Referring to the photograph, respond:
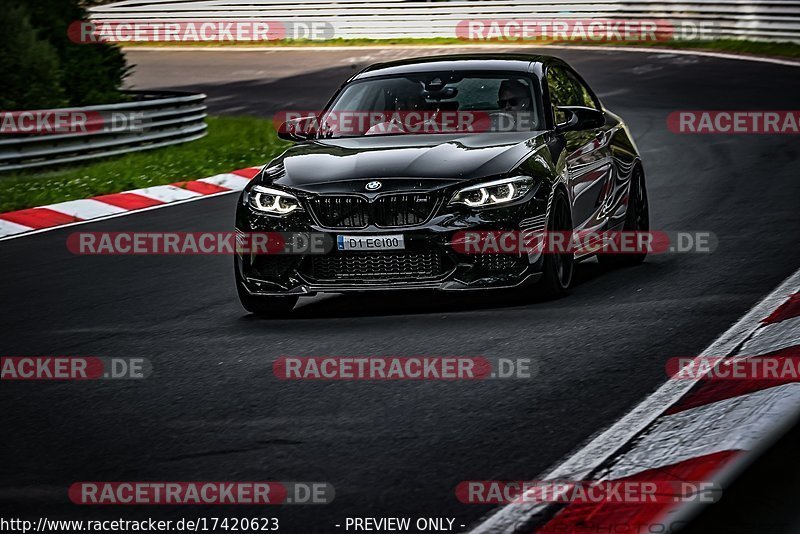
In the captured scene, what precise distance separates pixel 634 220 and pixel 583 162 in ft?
4.52

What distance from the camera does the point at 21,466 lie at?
236 inches

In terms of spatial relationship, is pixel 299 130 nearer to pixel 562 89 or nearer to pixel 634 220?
pixel 562 89

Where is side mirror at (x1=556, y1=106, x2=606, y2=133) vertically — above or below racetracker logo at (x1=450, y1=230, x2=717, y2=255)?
above

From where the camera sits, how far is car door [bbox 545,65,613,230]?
9.68 m

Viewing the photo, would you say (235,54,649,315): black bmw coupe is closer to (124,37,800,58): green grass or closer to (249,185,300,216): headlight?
(249,185,300,216): headlight

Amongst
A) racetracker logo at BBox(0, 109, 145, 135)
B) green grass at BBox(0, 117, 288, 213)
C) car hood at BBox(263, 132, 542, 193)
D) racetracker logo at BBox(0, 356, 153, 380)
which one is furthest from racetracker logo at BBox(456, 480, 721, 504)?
racetracker logo at BBox(0, 109, 145, 135)

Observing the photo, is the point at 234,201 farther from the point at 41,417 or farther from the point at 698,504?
the point at 698,504

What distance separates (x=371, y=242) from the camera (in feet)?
28.7

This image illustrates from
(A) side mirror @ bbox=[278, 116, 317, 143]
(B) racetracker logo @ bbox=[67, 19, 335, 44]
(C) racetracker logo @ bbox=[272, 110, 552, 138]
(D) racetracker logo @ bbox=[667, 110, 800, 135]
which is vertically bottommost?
(B) racetracker logo @ bbox=[67, 19, 335, 44]

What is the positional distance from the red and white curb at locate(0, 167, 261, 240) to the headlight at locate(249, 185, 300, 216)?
543cm

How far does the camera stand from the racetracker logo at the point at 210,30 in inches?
1809

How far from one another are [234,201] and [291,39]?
100 ft

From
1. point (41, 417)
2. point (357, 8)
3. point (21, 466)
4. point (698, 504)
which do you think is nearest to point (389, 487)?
point (698, 504)

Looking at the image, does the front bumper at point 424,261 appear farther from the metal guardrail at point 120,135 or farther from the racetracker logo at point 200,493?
the metal guardrail at point 120,135
